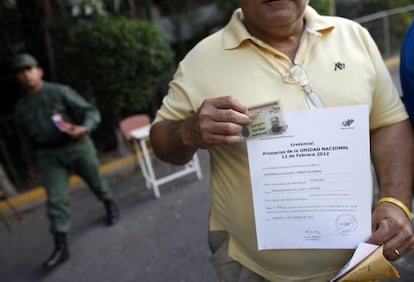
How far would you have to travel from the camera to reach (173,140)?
4.29 ft

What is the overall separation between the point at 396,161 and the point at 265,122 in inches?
19.9

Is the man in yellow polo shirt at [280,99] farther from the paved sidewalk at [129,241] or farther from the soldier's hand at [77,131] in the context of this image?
the soldier's hand at [77,131]

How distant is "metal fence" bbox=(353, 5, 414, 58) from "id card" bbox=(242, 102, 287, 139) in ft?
28.6

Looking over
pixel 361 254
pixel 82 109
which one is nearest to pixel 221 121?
pixel 361 254

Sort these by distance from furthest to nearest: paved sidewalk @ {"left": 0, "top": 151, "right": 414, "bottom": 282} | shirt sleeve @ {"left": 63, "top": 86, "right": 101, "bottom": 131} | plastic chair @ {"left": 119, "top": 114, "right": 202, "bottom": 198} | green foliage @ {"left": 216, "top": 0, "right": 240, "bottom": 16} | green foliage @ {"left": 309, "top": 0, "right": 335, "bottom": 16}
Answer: green foliage @ {"left": 216, "top": 0, "right": 240, "bottom": 16}
green foliage @ {"left": 309, "top": 0, "right": 335, "bottom": 16}
plastic chair @ {"left": 119, "top": 114, "right": 202, "bottom": 198}
shirt sleeve @ {"left": 63, "top": 86, "right": 101, "bottom": 131}
paved sidewalk @ {"left": 0, "top": 151, "right": 414, "bottom": 282}

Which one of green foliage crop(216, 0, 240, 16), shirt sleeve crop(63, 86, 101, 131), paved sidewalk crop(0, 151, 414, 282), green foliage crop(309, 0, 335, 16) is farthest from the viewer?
green foliage crop(216, 0, 240, 16)

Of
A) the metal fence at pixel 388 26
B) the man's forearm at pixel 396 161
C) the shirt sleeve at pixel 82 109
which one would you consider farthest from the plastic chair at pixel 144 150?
the metal fence at pixel 388 26

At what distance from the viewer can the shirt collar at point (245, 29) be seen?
1.27m

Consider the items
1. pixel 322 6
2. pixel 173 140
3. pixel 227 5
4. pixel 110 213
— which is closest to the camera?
pixel 173 140

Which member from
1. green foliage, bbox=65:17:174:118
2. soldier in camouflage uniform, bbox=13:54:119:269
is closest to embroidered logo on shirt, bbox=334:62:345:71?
soldier in camouflage uniform, bbox=13:54:119:269

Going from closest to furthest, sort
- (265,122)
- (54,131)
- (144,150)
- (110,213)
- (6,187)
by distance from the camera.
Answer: (265,122), (54,131), (110,213), (144,150), (6,187)

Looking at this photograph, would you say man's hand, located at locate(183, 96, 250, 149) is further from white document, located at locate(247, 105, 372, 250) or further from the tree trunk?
the tree trunk

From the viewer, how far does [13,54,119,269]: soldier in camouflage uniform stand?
3.49m

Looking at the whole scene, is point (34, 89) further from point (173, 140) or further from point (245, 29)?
point (245, 29)
